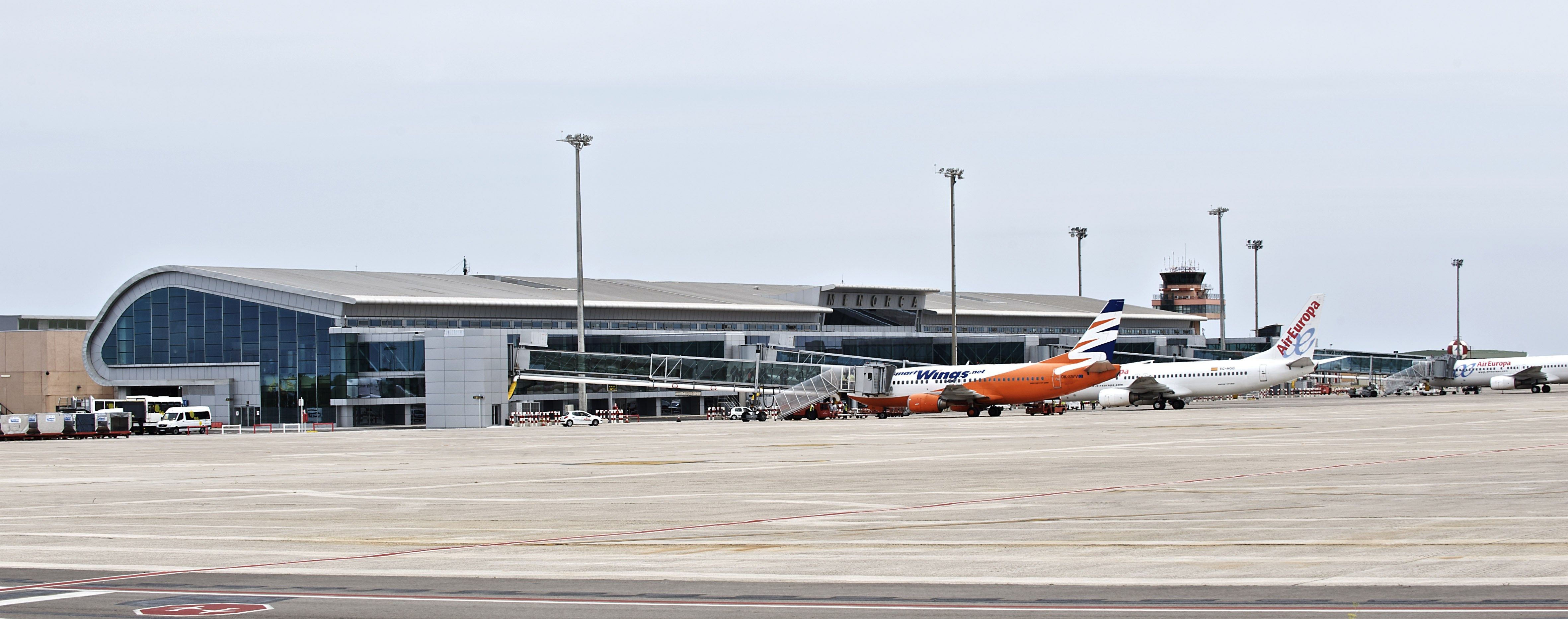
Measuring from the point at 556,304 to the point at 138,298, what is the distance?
27.6 metres

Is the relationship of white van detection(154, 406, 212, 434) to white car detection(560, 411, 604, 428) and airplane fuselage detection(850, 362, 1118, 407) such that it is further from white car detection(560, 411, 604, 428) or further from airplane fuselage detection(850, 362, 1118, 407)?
airplane fuselage detection(850, 362, 1118, 407)

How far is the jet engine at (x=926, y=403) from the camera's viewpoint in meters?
73.2

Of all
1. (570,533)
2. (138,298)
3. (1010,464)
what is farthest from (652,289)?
(570,533)

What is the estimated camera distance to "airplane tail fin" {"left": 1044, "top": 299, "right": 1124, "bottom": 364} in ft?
234

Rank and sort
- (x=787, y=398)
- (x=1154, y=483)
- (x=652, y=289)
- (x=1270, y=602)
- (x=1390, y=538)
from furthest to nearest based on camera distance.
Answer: (x=652, y=289)
(x=787, y=398)
(x=1154, y=483)
(x=1390, y=538)
(x=1270, y=602)

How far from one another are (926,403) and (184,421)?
130 feet

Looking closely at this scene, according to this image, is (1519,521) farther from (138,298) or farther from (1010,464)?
(138,298)

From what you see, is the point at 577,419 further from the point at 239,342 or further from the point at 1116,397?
the point at 1116,397

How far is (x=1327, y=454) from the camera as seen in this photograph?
29.9m

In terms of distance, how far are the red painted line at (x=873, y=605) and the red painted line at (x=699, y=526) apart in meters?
0.95

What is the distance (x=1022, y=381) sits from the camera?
7212 cm

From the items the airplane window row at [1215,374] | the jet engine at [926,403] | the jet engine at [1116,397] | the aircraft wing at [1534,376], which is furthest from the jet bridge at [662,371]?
the aircraft wing at [1534,376]

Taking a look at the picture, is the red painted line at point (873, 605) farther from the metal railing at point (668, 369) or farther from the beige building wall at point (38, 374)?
the beige building wall at point (38, 374)

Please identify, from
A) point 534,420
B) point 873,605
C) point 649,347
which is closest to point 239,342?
point 534,420
